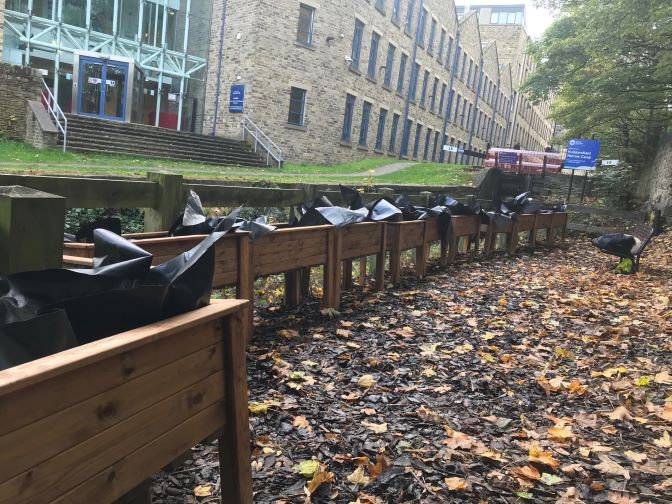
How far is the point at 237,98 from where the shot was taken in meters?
25.7

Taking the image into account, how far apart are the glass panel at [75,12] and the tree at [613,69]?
20273mm

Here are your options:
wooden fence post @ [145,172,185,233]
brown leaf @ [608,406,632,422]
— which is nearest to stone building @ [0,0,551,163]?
wooden fence post @ [145,172,185,233]

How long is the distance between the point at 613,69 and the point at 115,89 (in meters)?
21.5

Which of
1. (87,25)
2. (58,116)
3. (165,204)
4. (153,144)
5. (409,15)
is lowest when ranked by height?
(165,204)

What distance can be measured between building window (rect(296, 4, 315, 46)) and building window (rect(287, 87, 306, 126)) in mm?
2405

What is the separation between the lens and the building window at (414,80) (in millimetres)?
37156

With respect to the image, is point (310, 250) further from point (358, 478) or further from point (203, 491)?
point (203, 491)

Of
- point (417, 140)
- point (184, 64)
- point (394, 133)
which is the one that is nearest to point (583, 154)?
point (394, 133)

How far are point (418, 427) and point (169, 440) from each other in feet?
6.59

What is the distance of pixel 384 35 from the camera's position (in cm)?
3262

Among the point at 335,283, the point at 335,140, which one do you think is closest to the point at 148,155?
the point at 335,140

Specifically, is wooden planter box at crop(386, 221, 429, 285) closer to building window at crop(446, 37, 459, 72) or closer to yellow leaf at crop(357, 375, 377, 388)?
yellow leaf at crop(357, 375, 377, 388)

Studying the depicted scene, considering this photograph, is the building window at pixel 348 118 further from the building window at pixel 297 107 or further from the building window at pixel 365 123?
the building window at pixel 297 107

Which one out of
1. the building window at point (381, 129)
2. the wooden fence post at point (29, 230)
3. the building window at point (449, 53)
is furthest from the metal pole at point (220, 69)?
the wooden fence post at point (29, 230)
